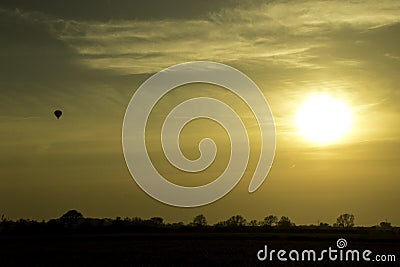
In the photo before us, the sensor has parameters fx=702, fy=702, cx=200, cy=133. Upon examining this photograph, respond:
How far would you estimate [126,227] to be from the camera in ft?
378

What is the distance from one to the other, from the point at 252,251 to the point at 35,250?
1782 cm

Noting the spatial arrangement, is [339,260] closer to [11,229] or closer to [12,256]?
[12,256]

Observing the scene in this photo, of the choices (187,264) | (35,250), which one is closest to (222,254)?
(187,264)

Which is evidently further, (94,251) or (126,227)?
(126,227)

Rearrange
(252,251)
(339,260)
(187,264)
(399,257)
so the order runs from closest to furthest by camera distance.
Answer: (187,264) < (339,260) < (399,257) < (252,251)

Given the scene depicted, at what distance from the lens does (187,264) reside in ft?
143

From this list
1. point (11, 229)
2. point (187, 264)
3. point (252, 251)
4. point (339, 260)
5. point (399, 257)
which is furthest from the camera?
point (11, 229)

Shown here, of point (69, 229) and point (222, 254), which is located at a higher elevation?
point (69, 229)

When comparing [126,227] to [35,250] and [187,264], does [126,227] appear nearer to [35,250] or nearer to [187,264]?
[35,250]

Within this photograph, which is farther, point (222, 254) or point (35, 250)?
point (35, 250)

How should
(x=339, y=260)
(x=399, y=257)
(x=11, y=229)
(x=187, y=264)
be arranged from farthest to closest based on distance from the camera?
(x=11, y=229) → (x=399, y=257) → (x=339, y=260) → (x=187, y=264)

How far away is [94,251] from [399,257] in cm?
2309

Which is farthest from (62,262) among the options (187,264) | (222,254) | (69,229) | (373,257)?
(69,229)

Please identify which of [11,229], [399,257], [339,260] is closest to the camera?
[339,260]
